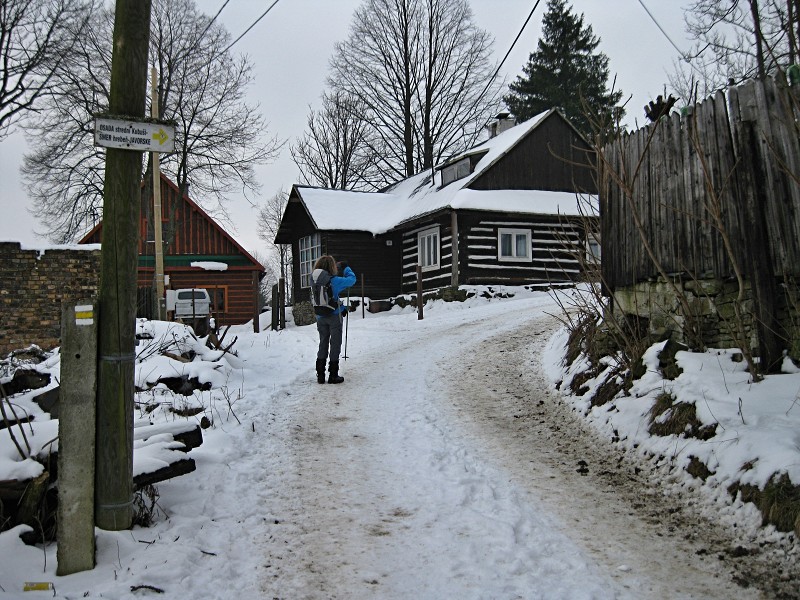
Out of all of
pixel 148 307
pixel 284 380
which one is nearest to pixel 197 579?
pixel 284 380

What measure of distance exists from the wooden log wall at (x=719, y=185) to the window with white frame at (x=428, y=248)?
15.4 m

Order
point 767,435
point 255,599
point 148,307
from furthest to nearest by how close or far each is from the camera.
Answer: point 148,307 < point 767,435 < point 255,599

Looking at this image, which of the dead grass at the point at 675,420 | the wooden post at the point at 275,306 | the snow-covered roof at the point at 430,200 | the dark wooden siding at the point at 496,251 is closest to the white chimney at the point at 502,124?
the snow-covered roof at the point at 430,200

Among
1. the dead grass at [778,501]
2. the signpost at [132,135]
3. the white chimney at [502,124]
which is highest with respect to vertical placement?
the white chimney at [502,124]

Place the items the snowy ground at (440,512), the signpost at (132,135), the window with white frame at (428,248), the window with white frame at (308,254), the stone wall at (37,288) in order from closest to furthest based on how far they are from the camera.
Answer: the snowy ground at (440,512) < the signpost at (132,135) < the stone wall at (37,288) < the window with white frame at (428,248) < the window with white frame at (308,254)

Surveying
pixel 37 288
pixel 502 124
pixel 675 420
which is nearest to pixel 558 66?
pixel 502 124

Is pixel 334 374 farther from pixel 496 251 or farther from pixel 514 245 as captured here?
pixel 514 245

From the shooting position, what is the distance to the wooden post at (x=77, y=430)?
11.3 feet

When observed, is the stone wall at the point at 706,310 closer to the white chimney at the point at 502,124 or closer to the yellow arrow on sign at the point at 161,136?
the yellow arrow on sign at the point at 161,136

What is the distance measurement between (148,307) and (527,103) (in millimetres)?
27312

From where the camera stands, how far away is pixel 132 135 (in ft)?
12.2

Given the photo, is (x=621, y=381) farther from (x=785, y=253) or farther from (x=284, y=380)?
(x=284, y=380)

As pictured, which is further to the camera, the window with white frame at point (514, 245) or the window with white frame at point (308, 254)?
the window with white frame at point (308, 254)

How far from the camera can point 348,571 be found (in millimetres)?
3543
